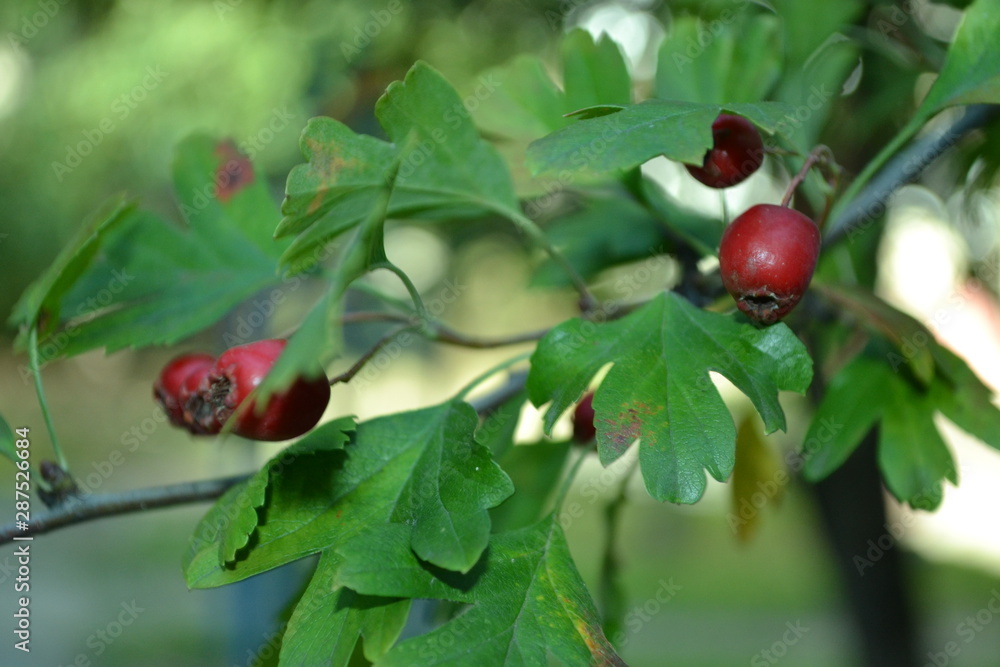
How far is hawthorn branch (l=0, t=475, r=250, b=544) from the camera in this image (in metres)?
0.99

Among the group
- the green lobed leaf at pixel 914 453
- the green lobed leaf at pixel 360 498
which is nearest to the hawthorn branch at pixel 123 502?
the green lobed leaf at pixel 360 498

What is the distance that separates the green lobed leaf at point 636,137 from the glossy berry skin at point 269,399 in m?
0.31

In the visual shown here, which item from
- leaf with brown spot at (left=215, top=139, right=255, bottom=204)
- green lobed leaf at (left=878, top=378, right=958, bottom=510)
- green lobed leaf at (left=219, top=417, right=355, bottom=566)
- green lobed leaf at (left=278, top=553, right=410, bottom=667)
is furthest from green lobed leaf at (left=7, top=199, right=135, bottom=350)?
green lobed leaf at (left=878, top=378, right=958, bottom=510)

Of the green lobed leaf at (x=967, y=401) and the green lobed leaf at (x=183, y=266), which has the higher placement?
the green lobed leaf at (x=183, y=266)

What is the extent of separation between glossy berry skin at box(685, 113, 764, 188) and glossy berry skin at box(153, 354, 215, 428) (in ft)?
2.18

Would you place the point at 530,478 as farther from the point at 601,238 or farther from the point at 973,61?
the point at 973,61

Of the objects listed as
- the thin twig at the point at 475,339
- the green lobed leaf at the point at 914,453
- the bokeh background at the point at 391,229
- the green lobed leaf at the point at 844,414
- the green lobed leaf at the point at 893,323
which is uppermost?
the thin twig at the point at 475,339

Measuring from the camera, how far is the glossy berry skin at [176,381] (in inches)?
42.6

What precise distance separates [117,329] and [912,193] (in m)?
2.35

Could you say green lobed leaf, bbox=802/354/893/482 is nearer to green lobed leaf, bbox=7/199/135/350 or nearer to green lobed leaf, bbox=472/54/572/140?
green lobed leaf, bbox=472/54/572/140

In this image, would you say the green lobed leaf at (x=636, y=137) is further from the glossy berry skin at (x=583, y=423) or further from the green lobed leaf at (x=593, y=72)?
the glossy berry skin at (x=583, y=423)

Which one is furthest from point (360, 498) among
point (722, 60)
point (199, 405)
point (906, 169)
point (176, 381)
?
point (906, 169)

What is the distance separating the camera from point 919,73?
168 cm

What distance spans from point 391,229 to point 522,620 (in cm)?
97
